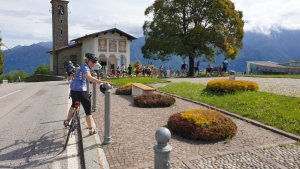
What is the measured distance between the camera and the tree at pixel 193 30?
28062 mm

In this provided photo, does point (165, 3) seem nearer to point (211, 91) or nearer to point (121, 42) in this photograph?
point (121, 42)

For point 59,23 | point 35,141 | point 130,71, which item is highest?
point 59,23

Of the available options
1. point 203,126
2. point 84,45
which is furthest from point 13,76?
point 203,126

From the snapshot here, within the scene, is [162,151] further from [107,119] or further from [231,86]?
[231,86]

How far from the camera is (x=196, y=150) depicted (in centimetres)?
495

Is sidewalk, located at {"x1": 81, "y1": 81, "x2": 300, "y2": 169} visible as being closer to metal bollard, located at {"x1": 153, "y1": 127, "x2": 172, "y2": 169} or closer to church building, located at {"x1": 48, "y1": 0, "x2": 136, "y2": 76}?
metal bollard, located at {"x1": 153, "y1": 127, "x2": 172, "y2": 169}

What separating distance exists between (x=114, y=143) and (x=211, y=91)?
27.4ft

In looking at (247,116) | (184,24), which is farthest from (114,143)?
(184,24)

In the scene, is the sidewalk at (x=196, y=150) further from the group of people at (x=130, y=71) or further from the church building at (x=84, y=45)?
the church building at (x=84, y=45)

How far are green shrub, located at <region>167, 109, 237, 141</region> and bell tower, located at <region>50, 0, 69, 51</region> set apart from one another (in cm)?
4596

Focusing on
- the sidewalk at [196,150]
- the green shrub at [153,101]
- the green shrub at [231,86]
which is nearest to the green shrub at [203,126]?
the sidewalk at [196,150]

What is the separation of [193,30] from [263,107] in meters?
20.9

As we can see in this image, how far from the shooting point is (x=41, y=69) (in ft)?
303

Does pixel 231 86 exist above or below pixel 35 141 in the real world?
above
